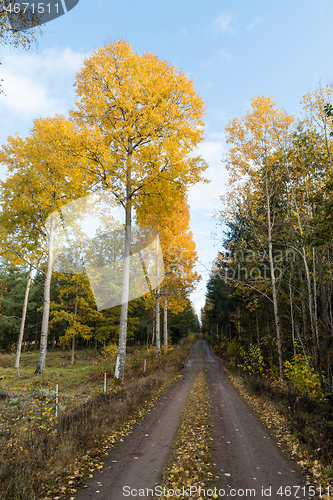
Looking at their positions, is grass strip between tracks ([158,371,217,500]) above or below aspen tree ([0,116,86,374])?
below

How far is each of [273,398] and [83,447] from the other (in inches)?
299

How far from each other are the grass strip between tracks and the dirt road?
172mm

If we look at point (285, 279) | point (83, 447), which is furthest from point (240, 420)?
point (285, 279)

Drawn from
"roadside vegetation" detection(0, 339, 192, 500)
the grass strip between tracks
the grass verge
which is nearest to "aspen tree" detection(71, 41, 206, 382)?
"roadside vegetation" detection(0, 339, 192, 500)

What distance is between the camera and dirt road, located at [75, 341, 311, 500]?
4.34 meters

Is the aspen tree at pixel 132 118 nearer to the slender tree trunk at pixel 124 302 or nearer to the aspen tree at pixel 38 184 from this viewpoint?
the slender tree trunk at pixel 124 302

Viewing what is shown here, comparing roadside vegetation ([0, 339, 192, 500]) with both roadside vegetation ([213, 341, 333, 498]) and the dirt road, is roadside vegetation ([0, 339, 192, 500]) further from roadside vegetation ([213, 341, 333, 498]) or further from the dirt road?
roadside vegetation ([213, 341, 333, 498])

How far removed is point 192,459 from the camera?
5363 millimetres

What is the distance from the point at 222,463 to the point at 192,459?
0.62 metres

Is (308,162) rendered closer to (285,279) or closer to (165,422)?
(285,279)

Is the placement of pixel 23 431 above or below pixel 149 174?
below

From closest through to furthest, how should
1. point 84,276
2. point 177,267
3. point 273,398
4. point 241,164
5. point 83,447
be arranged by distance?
point 83,447 → point 273,398 → point 241,164 → point 177,267 → point 84,276

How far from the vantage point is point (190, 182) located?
1036cm

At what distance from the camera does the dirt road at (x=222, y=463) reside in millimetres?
4336
